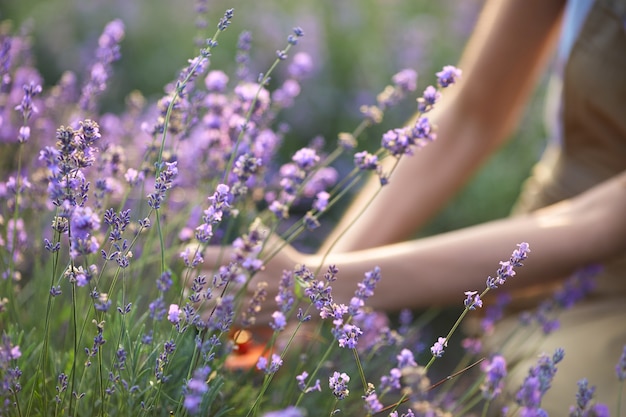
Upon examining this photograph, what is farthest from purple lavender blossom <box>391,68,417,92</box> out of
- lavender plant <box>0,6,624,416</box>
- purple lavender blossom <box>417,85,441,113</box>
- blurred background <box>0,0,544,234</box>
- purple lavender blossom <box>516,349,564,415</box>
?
blurred background <box>0,0,544,234</box>

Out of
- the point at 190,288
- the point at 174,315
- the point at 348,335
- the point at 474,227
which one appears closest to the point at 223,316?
the point at 174,315

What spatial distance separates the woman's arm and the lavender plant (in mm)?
498

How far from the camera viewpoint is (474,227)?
1.68 meters

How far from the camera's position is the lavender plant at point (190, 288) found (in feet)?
3.02

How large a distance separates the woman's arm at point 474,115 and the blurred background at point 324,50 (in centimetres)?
112

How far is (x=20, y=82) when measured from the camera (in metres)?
1.79

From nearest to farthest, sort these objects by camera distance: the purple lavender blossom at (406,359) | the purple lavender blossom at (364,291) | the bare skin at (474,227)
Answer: the purple lavender blossom at (406,359) → the purple lavender blossom at (364,291) → the bare skin at (474,227)

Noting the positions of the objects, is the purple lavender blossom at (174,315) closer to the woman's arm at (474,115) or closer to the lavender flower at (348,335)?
the lavender flower at (348,335)

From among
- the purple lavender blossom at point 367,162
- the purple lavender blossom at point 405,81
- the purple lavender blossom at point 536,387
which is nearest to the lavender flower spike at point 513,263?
the purple lavender blossom at point 536,387

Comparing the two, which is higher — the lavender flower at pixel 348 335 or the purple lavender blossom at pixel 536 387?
the lavender flower at pixel 348 335

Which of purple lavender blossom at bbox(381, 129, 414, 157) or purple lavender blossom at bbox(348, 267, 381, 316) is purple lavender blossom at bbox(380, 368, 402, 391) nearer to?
purple lavender blossom at bbox(348, 267, 381, 316)

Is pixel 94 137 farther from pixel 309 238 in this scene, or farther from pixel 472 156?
pixel 309 238

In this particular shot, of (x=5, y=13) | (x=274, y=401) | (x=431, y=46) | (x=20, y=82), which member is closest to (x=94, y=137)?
(x=274, y=401)

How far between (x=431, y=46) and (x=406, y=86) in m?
3.03
